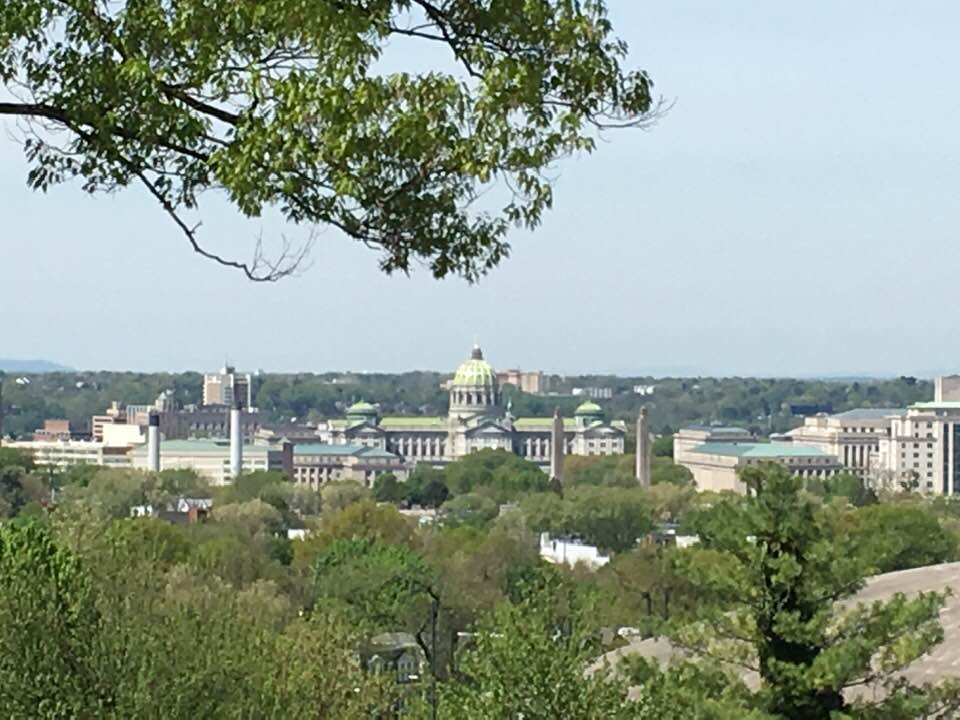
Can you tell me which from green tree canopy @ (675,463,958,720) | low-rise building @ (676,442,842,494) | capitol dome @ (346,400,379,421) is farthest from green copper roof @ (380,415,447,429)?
green tree canopy @ (675,463,958,720)

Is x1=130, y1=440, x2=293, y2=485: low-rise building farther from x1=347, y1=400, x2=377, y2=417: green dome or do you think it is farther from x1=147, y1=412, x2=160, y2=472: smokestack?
x1=347, y1=400, x2=377, y2=417: green dome

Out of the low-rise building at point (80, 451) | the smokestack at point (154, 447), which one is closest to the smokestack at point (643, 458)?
the smokestack at point (154, 447)

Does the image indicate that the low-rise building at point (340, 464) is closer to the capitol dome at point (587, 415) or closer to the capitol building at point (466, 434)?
the capitol building at point (466, 434)

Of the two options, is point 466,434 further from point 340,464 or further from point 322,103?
point 322,103

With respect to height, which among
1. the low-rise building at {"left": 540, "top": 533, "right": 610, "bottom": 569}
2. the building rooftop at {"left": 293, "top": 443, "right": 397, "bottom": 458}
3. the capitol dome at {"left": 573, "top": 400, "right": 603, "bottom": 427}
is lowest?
the low-rise building at {"left": 540, "top": 533, "right": 610, "bottom": 569}

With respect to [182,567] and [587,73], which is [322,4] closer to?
[587,73]
